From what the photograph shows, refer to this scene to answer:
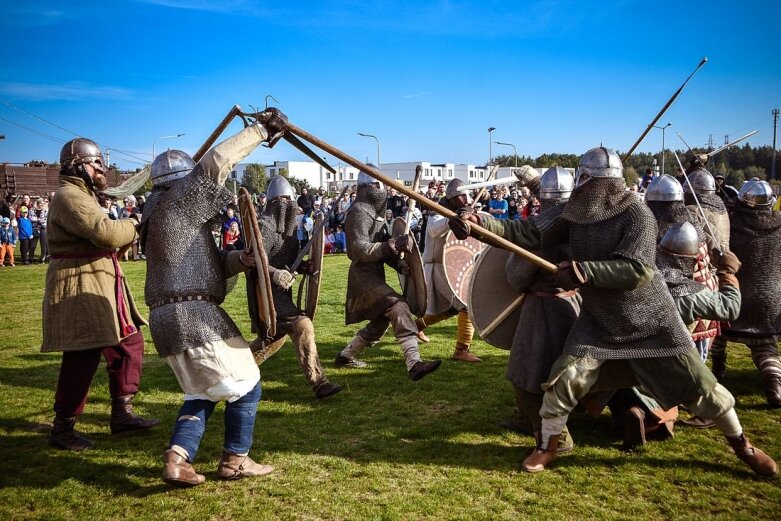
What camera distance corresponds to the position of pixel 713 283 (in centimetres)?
477

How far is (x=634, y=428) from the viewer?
3900 millimetres

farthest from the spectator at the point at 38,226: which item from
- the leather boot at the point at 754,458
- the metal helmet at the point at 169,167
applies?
the leather boot at the point at 754,458

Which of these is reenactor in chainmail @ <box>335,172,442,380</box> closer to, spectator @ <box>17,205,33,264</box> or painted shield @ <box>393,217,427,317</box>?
painted shield @ <box>393,217,427,317</box>

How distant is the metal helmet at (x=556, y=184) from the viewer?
4250mm

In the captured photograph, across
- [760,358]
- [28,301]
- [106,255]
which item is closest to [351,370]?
[106,255]

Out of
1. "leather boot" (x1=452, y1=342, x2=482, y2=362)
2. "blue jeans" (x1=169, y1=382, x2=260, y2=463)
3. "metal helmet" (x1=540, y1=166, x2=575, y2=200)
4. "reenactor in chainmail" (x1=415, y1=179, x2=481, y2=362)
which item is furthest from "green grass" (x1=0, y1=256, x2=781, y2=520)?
"metal helmet" (x1=540, y1=166, x2=575, y2=200)

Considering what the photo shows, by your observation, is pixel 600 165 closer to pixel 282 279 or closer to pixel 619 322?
pixel 619 322

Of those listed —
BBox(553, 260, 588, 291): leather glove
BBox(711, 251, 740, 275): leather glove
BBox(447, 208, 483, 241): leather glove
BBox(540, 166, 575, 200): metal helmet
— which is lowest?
BBox(553, 260, 588, 291): leather glove

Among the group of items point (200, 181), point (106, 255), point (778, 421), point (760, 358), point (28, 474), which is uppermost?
point (200, 181)

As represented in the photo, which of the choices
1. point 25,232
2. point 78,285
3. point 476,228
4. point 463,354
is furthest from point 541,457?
point 25,232

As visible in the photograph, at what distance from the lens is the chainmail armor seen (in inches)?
132

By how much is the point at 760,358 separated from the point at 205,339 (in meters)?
4.24

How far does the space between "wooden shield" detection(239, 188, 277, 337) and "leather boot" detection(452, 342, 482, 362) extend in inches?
123

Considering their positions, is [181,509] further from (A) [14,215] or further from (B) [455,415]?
(A) [14,215]
